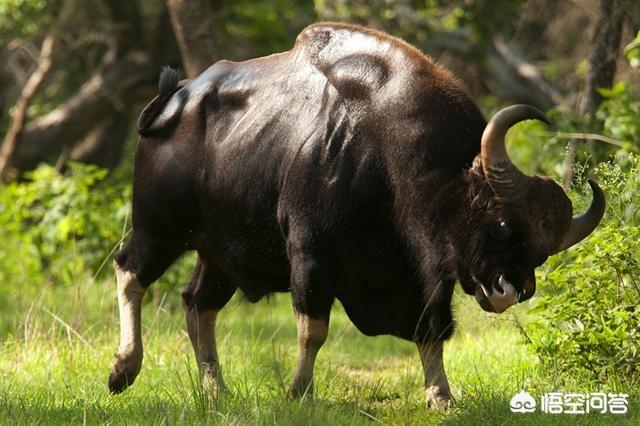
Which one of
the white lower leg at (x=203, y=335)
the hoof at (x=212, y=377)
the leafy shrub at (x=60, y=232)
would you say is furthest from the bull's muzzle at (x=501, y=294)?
the leafy shrub at (x=60, y=232)

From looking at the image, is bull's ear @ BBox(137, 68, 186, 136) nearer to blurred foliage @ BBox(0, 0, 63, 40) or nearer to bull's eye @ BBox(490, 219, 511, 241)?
bull's eye @ BBox(490, 219, 511, 241)

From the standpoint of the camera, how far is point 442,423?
5.49 meters

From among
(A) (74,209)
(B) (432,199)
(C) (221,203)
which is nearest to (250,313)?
(A) (74,209)

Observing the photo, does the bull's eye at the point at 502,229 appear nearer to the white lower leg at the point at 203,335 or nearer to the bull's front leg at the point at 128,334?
the white lower leg at the point at 203,335

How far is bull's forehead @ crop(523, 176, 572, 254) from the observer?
573 cm

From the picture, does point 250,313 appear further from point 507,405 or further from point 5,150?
point 5,150

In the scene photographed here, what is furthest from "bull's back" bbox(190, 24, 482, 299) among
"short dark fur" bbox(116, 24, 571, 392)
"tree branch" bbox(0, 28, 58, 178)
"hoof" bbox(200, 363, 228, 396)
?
"tree branch" bbox(0, 28, 58, 178)

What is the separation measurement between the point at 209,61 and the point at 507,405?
5.99 meters

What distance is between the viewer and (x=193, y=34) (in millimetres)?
11086

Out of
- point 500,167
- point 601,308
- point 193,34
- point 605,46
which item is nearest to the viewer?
point 500,167

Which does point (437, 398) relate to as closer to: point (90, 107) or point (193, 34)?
point (193, 34)

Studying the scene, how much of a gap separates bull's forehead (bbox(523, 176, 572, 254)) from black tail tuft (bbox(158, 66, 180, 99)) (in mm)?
2499

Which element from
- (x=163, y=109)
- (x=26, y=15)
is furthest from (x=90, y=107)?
(x=163, y=109)

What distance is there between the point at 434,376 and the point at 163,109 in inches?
90.0
